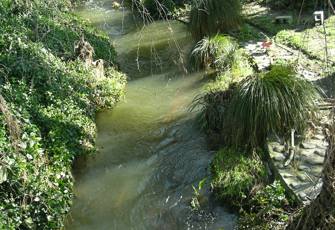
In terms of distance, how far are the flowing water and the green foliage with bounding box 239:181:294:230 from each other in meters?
0.26

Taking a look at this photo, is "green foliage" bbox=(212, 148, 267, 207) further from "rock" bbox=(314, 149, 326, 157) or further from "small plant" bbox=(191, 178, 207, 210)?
"rock" bbox=(314, 149, 326, 157)

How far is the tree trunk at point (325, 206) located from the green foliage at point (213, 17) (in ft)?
25.5

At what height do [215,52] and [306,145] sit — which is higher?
[215,52]

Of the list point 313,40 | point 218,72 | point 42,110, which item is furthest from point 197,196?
point 313,40

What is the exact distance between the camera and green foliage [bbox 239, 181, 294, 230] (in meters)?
5.18

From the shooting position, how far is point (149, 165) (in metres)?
7.31

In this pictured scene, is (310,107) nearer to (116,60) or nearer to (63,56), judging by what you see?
(63,56)

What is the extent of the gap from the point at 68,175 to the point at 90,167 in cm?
81

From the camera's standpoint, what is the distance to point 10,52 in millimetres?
8164

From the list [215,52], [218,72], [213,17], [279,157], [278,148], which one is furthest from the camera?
[213,17]

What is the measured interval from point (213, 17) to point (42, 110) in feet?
17.4

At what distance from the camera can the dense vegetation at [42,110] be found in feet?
18.1

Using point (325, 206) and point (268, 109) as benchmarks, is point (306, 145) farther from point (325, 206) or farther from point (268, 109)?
point (325, 206)

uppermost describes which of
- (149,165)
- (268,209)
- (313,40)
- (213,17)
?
(213,17)
